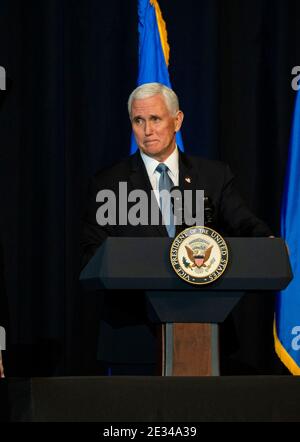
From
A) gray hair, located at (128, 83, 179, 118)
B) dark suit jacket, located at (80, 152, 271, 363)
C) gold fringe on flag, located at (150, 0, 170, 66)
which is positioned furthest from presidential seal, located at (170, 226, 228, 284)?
gold fringe on flag, located at (150, 0, 170, 66)

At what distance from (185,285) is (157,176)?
0.75 meters

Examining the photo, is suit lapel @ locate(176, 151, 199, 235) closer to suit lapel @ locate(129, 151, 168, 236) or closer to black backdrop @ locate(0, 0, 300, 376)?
suit lapel @ locate(129, 151, 168, 236)

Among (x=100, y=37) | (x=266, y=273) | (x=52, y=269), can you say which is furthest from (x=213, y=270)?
(x=100, y=37)

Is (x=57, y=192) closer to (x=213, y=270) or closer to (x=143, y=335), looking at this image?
(x=143, y=335)

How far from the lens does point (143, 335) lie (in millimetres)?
2756

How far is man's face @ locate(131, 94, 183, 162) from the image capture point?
294 centimetres

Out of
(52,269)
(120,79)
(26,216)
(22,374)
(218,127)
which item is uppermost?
(120,79)

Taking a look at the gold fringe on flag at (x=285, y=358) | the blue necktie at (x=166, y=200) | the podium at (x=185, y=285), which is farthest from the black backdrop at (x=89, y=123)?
the podium at (x=185, y=285)

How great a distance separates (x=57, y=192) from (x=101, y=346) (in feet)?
3.98

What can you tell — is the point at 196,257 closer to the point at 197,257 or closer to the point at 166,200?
the point at 197,257

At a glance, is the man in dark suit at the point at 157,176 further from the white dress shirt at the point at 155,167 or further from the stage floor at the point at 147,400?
the stage floor at the point at 147,400

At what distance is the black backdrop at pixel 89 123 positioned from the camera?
3.84 meters
